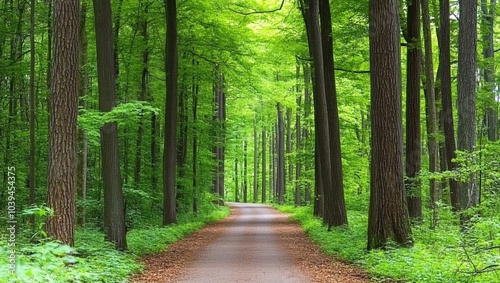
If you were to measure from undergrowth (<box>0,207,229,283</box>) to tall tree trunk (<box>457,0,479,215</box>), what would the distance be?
8693mm

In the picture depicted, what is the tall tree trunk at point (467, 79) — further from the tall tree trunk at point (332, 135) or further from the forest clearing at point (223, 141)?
the tall tree trunk at point (332, 135)

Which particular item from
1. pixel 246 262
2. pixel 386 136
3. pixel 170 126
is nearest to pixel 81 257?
pixel 246 262

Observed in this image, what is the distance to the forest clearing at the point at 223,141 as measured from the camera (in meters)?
8.09

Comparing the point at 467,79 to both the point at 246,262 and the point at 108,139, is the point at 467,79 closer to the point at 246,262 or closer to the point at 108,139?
the point at 246,262

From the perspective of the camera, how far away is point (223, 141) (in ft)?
97.2

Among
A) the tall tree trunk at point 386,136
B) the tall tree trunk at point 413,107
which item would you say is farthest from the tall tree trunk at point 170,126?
the tall tree trunk at point 386,136

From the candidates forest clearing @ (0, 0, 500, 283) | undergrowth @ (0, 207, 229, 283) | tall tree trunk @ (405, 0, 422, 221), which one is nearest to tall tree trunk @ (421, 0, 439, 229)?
forest clearing @ (0, 0, 500, 283)

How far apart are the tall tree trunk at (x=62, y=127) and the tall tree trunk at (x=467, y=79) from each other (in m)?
9.87

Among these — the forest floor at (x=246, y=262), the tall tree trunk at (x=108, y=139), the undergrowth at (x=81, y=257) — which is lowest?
the forest floor at (x=246, y=262)

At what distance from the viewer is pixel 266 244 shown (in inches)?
583

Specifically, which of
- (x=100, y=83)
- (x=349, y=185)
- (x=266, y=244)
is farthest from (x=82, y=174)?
(x=349, y=185)

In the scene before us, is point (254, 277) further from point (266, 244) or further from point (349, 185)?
point (349, 185)

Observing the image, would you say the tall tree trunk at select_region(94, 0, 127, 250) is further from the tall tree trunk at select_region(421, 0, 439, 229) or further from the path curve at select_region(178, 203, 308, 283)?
the tall tree trunk at select_region(421, 0, 439, 229)

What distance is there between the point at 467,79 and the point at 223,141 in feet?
60.8
